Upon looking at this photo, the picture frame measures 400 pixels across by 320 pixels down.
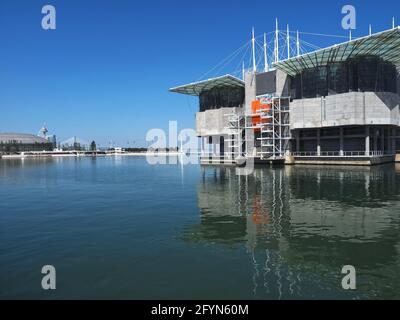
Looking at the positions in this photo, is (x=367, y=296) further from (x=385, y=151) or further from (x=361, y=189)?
(x=385, y=151)

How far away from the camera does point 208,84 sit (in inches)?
4419

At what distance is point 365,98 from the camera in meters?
82.4

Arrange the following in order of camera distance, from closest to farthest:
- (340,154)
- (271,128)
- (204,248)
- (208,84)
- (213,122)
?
(204,248), (340,154), (271,128), (208,84), (213,122)

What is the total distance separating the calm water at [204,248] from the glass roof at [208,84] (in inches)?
3020

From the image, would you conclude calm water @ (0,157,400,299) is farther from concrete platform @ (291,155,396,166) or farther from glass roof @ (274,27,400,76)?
concrete platform @ (291,155,396,166)

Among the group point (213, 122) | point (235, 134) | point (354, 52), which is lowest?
point (235, 134)

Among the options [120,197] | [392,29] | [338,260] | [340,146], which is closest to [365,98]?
[340,146]

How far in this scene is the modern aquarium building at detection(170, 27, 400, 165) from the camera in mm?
82125

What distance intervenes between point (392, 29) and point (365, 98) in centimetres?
1921

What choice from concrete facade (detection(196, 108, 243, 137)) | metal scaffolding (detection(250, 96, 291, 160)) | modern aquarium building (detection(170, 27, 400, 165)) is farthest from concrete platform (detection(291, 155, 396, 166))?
concrete facade (detection(196, 108, 243, 137))

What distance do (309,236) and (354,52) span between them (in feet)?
238
